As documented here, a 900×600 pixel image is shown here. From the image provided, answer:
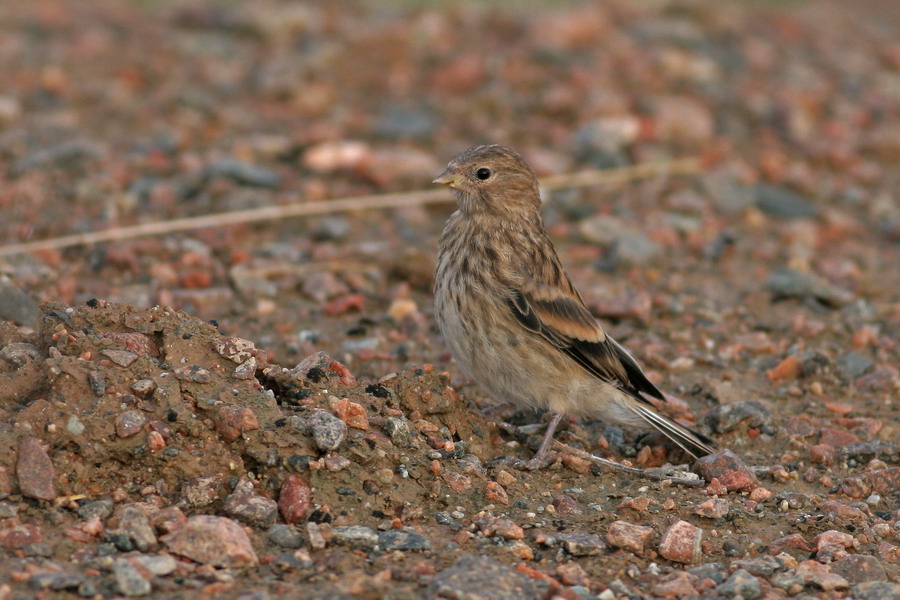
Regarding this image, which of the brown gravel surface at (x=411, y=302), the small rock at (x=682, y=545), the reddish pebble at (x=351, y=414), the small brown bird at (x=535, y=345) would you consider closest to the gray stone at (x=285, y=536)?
the brown gravel surface at (x=411, y=302)

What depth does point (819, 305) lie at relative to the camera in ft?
23.9

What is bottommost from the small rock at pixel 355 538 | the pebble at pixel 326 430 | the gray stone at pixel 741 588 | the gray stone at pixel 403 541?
the gray stone at pixel 741 588

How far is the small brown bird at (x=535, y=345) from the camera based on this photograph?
550cm

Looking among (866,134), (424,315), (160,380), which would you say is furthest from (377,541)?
(866,134)

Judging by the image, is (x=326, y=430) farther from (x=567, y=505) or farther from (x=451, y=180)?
(x=451, y=180)

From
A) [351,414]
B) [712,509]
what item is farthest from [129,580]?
[712,509]

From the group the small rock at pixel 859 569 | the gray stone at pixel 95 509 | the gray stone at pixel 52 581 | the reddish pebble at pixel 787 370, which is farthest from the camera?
the reddish pebble at pixel 787 370

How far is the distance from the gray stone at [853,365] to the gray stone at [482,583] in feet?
9.82

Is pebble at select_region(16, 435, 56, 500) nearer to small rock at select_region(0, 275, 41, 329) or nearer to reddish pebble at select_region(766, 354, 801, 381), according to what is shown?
small rock at select_region(0, 275, 41, 329)

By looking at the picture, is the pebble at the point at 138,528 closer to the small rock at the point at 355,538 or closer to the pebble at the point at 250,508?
the pebble at the point at 250,508

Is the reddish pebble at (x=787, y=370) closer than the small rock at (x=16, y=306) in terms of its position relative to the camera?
No

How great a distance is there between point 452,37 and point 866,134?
3971 mm

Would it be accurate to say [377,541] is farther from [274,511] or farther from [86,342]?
[86,342]

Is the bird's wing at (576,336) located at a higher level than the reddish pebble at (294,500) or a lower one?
higher
